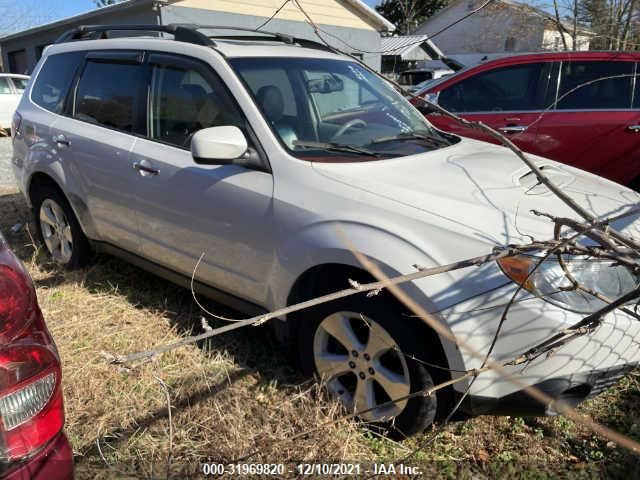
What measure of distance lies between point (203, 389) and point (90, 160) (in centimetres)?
179

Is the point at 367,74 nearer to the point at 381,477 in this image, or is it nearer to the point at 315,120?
the point at 315,120

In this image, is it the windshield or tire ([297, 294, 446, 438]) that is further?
the windshield

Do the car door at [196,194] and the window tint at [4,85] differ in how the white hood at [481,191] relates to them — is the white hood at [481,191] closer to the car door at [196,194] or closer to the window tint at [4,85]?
the car door at [196,194]

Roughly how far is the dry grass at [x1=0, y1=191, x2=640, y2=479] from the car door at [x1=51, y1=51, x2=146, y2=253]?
778 mm

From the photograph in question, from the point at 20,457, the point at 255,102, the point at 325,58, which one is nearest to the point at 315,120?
the point at 255,102

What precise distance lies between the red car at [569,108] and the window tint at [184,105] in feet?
9.85

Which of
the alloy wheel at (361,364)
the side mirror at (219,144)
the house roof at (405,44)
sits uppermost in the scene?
the house roof at (405,44)

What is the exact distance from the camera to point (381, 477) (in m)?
2.33

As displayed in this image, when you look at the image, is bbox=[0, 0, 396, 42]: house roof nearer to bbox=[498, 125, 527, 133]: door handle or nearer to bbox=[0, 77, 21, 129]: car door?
bbox=[0, 77, 21, 129]: car door

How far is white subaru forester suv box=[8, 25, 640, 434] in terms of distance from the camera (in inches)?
83.0

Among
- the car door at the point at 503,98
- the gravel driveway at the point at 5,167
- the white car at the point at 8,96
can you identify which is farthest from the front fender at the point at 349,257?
the white car at the point at 8,96

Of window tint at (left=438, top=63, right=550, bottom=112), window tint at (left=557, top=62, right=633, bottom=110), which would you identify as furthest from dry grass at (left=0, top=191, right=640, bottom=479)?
window tint at (left=438, top=63, right=550, bottom=112)

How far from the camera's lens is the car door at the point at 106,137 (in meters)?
3.41

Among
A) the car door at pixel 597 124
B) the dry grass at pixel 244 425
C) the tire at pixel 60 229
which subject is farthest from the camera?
the car door at pixel 597 124
